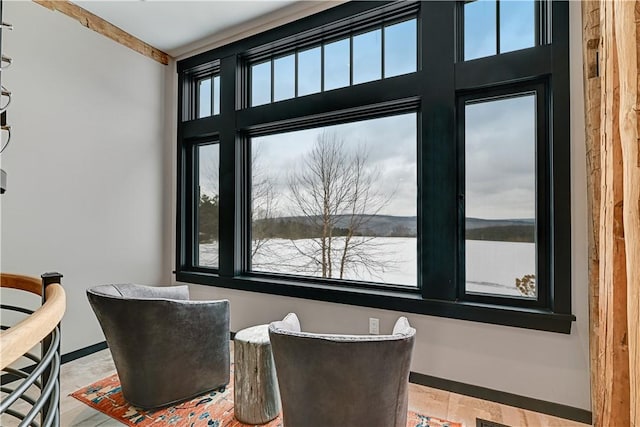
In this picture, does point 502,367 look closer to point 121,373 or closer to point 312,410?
point 312,410

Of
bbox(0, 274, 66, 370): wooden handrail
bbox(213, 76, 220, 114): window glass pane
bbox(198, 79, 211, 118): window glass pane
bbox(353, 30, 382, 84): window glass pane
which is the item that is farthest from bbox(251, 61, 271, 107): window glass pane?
bbox(0, 274, 66, 370): wooden handrail

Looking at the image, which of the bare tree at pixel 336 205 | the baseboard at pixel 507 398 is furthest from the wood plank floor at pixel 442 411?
the bare tree at pixel 336 205

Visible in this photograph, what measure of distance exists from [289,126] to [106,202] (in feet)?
6.05

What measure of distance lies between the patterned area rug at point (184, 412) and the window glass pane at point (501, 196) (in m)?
0.95

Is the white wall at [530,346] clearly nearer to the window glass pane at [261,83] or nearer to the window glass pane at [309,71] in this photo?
the window glass pane at [309,71]

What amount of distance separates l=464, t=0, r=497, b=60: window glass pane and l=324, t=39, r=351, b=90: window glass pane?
3.03 feet

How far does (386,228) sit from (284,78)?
66.9 inches

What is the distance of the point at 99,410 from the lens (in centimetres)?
212

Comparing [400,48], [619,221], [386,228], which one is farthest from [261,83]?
[619,221]

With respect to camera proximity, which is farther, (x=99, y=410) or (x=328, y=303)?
(x=328, y=303)

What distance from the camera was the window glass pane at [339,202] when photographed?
269 cm

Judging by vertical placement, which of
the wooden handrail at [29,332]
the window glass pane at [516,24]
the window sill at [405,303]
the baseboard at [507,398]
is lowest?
the baseboard at [507,398]

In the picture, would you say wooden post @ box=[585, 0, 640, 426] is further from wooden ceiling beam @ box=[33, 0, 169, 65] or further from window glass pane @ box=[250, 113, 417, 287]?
wooden ceiling beam @ box=[33, 0, 169, 65]

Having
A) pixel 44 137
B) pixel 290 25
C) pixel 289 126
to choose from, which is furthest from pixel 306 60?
pixel 44 137
